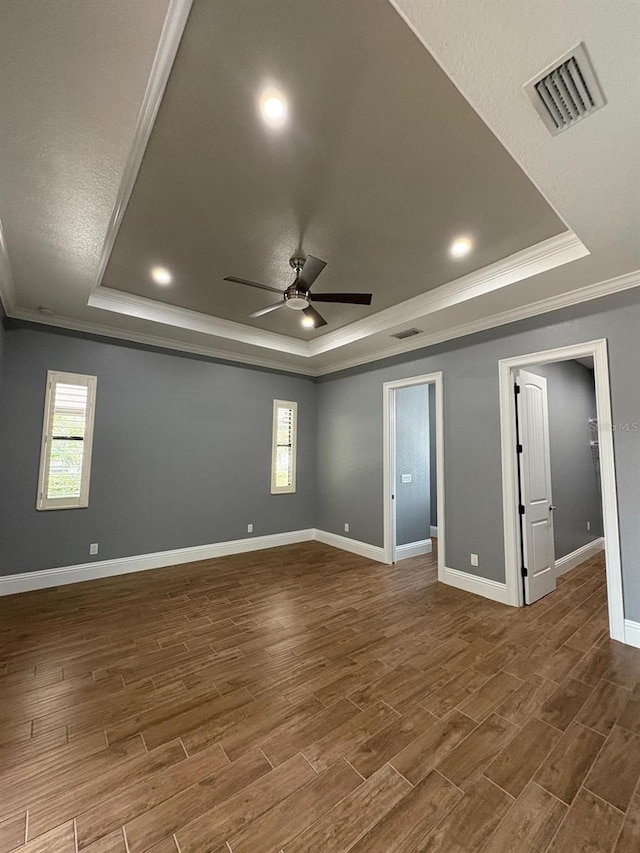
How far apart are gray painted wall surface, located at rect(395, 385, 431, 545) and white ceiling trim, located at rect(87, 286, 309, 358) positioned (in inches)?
72.2

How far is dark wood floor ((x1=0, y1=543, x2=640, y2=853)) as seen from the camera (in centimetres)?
144

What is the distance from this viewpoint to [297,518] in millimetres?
Answer: 6164

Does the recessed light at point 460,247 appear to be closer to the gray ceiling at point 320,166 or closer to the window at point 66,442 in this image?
the gray ceiling at point 320,166

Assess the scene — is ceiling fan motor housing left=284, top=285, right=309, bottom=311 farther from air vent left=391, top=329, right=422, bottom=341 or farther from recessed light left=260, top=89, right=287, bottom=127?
air vent left=391, top=329, right=422, bottom=341

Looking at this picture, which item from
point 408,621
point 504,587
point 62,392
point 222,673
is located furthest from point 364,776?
point 62,392

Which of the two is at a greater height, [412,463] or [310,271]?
[310,271]

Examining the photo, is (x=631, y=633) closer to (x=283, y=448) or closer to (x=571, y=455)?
(x=571, y=455)

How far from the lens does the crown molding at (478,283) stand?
2.80 metres

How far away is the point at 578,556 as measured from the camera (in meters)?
4.91

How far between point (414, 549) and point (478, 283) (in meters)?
3.81

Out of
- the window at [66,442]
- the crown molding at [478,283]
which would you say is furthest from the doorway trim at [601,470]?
the window at [66,442]

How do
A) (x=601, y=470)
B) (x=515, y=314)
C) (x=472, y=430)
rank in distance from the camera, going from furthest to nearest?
(x=472, y=430) < (x=515, y=314) < (x=601, y=470)

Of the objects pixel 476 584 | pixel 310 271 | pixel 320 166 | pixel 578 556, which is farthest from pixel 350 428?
pixel 320 166

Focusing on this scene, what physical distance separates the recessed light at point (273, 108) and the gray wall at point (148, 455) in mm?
3650
